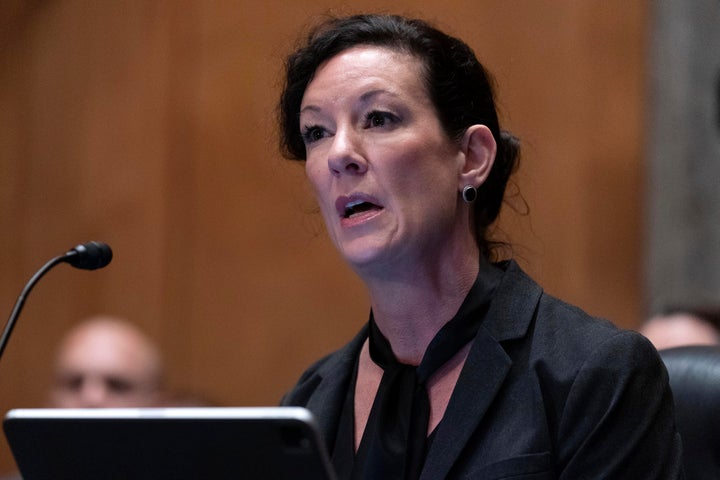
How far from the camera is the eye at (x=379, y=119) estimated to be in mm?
2430

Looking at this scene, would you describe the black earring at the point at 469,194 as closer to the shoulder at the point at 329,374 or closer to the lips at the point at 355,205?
the lips at the point at 355,205

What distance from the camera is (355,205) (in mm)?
2428

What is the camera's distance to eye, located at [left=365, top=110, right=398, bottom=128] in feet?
7.97

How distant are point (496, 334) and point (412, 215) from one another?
0.90ft

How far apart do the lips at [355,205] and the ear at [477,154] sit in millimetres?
214

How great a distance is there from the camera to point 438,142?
8.08ft

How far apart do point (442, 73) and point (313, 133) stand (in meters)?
0.28

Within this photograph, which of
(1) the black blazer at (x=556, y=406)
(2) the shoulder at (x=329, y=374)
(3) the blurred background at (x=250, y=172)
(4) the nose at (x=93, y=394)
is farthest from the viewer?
(3) the blurred background at (x=250, y=172)

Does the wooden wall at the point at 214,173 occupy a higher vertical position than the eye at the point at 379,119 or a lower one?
lower

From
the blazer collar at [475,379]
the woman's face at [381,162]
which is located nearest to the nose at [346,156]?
the woman's face at [381,162]

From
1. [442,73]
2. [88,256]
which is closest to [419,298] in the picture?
[442,73]

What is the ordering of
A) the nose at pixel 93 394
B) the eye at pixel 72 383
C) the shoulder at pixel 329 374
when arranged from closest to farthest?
the shoulder at pixel 329 374 → the nose at pixel 93 394 → the eye at pixel 72 383

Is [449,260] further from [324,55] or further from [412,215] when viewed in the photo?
[324,55]

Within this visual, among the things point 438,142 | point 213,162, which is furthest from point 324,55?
point 213,162
